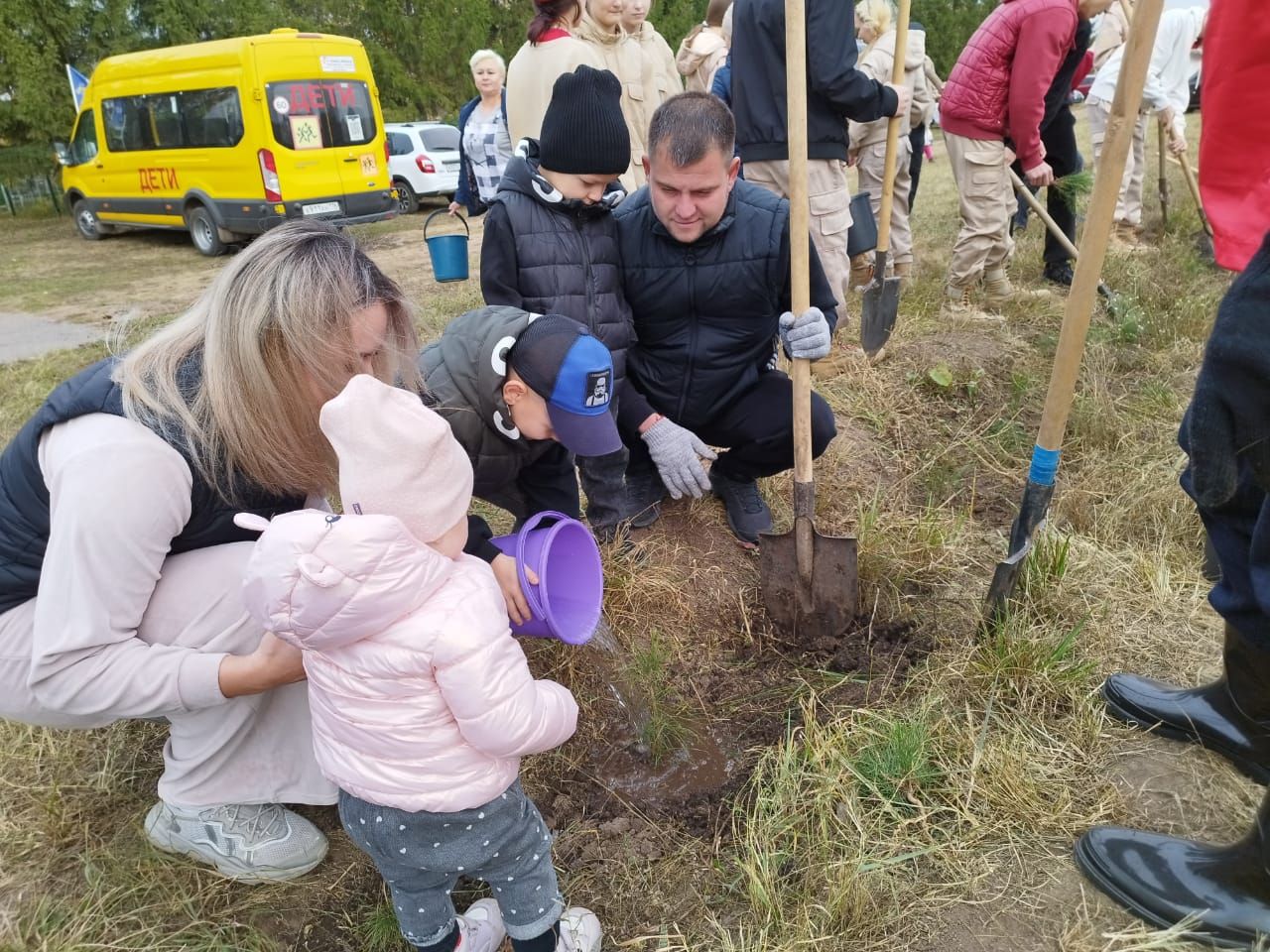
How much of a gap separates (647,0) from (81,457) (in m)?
3.50

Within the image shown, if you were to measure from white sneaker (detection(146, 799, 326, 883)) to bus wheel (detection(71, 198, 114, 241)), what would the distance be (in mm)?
12328

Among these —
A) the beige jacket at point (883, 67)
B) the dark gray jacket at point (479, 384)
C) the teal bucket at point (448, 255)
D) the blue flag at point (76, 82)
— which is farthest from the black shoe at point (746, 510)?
the blue flag at point (76, 82)

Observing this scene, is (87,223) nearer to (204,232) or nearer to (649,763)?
(204,232)

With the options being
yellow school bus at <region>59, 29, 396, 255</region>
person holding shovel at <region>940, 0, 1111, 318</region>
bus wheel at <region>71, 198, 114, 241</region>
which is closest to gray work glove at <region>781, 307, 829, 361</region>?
person holding shovel at <region>940, 0, 1111, 318</region>

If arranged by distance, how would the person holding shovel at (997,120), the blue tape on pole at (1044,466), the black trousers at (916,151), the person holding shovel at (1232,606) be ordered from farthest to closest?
the black trousers at (916,151), the person holding shovel at (997,120), the blue tape on pole at (1044,466), the person holding shovel at (1232,606)

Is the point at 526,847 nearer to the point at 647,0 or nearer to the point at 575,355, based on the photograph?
the point at 575,355

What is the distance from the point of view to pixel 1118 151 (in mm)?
1808

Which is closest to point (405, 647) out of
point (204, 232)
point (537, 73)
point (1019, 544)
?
point (1019, 544)

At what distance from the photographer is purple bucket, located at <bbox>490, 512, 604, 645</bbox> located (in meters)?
1.72

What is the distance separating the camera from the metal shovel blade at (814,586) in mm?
2471

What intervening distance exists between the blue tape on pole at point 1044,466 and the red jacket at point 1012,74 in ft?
10.2

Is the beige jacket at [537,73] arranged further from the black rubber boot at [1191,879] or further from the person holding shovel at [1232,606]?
the black rubber boot at [1191,879]

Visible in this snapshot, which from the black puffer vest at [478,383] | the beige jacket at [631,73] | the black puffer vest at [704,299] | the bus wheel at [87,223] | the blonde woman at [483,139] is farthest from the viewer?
the bus wheel at [87,223]

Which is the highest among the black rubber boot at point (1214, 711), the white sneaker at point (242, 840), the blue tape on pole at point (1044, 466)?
the blue tape on pole at point (1044, 466)
